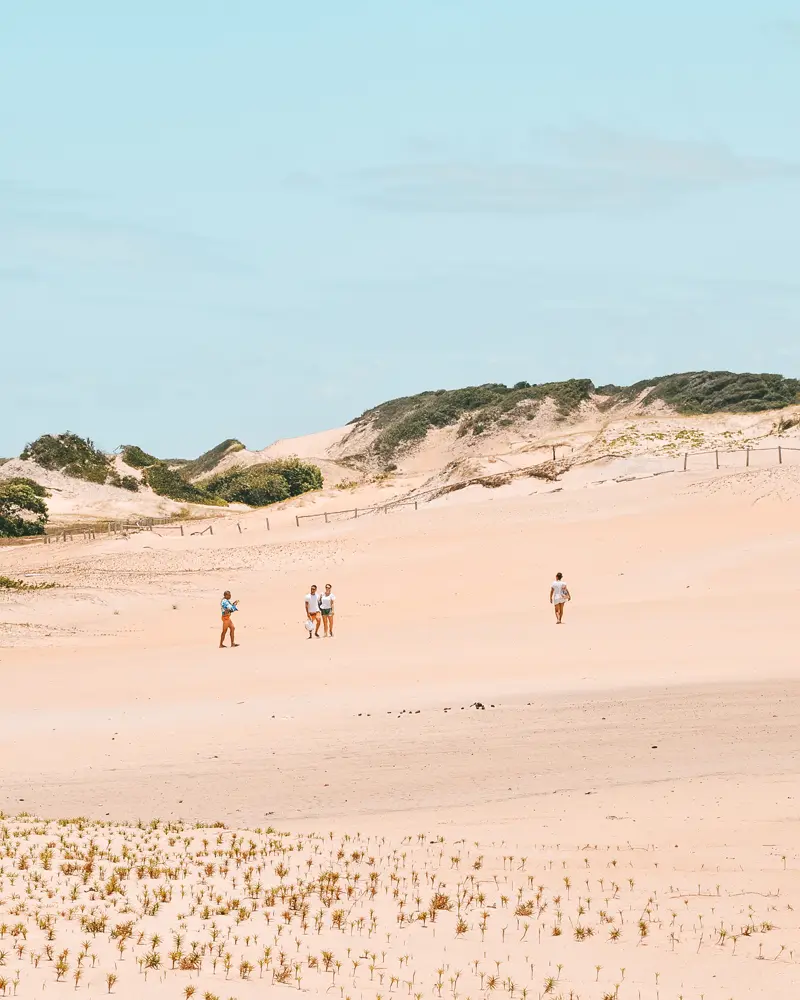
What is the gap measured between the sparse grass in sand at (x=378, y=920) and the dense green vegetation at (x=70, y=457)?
210 feet

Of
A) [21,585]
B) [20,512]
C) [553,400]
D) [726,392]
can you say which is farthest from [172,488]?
[21,585]

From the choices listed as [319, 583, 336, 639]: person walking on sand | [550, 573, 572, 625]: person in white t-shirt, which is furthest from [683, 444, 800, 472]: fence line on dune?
[319, 583, 336, 639]: person walking on sand

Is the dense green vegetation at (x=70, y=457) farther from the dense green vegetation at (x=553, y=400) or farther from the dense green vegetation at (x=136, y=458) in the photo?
the dense green vegetation at (x=553, y=400)

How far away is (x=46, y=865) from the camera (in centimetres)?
1134

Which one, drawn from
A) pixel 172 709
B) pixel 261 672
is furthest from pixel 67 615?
pixel 172 709

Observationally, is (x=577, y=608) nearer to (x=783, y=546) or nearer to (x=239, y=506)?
(x=783, y=546)

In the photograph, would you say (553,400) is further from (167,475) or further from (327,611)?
(327,611)

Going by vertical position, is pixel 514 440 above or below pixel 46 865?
above

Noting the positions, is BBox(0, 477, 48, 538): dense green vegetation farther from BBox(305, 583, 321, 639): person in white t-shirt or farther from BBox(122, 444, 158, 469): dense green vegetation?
BBox(305, 583, 321, 639): person in white t-shirt

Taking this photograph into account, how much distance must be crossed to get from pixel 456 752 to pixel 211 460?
91.4 m

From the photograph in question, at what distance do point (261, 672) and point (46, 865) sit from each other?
1407 cm

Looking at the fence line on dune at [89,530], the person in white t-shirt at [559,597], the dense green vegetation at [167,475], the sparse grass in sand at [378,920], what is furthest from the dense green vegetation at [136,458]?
the sparse grass in sand at [378,920]

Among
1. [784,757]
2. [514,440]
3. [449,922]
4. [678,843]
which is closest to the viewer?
[449,922]

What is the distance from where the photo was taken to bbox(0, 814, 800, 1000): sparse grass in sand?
28.7 ft
